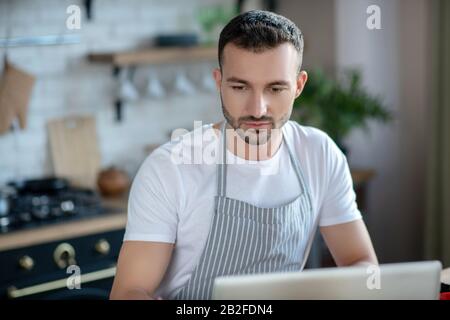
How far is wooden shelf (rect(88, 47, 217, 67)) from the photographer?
3.83m

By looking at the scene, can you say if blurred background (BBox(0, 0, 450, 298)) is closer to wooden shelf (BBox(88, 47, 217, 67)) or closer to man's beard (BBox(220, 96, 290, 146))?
wooden shelf (BBox(88, 47, 217, 67))

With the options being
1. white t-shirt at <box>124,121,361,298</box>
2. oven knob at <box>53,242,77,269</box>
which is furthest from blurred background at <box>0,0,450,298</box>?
white t-shirt at <box>124,121,361,298</box>

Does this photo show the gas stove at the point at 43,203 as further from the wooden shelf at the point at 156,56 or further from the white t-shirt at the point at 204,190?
the white t-shirt at the point at 204,190

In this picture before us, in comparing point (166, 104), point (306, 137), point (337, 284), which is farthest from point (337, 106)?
point (337, 284)

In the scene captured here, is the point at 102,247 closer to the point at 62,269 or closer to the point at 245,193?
the point at 62,269

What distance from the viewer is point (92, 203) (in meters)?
3.54

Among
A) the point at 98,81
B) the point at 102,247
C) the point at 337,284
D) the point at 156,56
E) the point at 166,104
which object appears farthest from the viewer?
the point at 166,104

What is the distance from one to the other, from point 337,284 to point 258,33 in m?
0.63

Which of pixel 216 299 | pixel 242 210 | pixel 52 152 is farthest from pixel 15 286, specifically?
pixel 216 299

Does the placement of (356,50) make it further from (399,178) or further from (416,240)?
(416,240)

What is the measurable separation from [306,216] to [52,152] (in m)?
2.06

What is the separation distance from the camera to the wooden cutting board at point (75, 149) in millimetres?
3871

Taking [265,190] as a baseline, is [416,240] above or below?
below

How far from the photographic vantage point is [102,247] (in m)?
3.39
